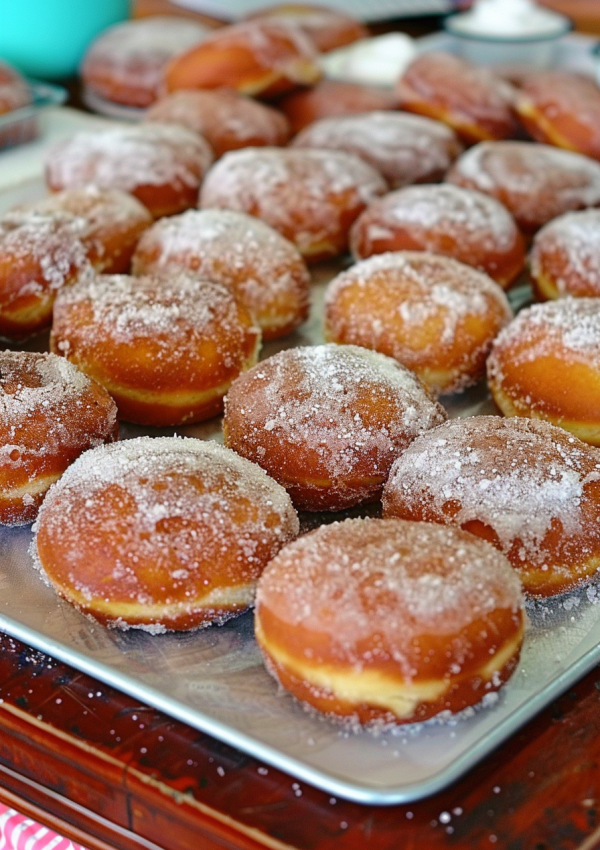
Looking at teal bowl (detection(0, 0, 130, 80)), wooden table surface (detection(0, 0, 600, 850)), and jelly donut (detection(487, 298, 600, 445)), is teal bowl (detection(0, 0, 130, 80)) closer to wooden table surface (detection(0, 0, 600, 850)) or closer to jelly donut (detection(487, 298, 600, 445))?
jelly donut (detection(487, 298, 600, 445))

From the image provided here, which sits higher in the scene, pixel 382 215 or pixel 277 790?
pixel 382 215

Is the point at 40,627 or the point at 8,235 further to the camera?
the point at 8,235

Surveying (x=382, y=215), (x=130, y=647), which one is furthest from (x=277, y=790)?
(x=382, y=215)

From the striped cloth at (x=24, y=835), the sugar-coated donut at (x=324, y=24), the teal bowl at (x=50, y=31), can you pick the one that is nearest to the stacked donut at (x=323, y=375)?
the striped cloth at (x=24, y=835)

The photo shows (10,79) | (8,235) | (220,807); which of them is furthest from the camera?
(10,79)

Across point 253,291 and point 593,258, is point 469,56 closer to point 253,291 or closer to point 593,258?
point 593,258

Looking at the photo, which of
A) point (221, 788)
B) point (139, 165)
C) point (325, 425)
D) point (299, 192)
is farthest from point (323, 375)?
point (139, 165)
